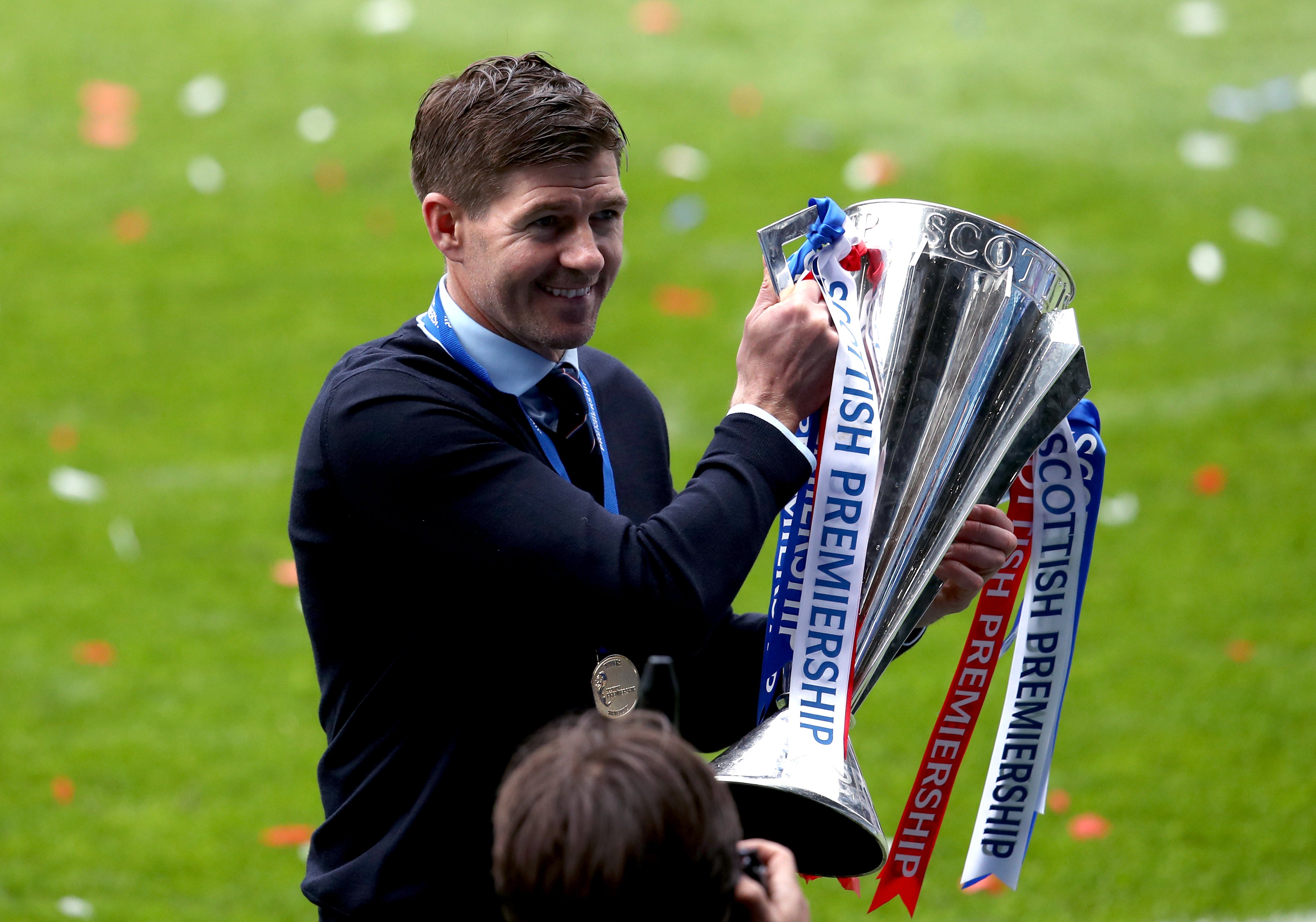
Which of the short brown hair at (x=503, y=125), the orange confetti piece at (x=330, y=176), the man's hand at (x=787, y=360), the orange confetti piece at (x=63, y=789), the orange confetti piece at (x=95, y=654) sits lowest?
the orange confetti piece at (x=63, y=789)

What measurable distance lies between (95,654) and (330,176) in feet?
14.2

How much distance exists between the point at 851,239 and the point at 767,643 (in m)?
0.63

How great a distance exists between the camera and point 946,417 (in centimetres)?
232

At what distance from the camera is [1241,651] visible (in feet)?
19.0

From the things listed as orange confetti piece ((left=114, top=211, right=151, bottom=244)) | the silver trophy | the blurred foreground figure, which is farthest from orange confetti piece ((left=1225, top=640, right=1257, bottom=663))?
orange confetti piece ((left=114, top=211, right=151, bottom=244))

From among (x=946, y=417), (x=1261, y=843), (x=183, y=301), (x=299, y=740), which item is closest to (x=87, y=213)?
(x=183, y=301)

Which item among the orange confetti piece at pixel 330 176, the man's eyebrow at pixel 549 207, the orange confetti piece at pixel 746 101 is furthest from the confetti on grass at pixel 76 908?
the orange confetti piece at pixel 746 101

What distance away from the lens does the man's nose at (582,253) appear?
2.28m

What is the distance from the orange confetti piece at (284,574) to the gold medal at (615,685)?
432cm

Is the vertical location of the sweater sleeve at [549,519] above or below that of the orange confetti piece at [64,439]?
below

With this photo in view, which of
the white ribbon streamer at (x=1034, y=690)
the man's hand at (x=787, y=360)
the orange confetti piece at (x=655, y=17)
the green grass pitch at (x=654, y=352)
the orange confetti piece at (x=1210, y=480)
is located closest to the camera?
the man's hand at (x=787, y=360)

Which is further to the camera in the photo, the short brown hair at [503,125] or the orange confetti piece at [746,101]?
the orange confetti piece at [746,101]

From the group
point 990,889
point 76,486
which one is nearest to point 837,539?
point 990,889

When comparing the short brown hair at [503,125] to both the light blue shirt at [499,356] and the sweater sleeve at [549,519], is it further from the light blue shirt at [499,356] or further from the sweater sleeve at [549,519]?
the sweater sleeve at [549,519]
